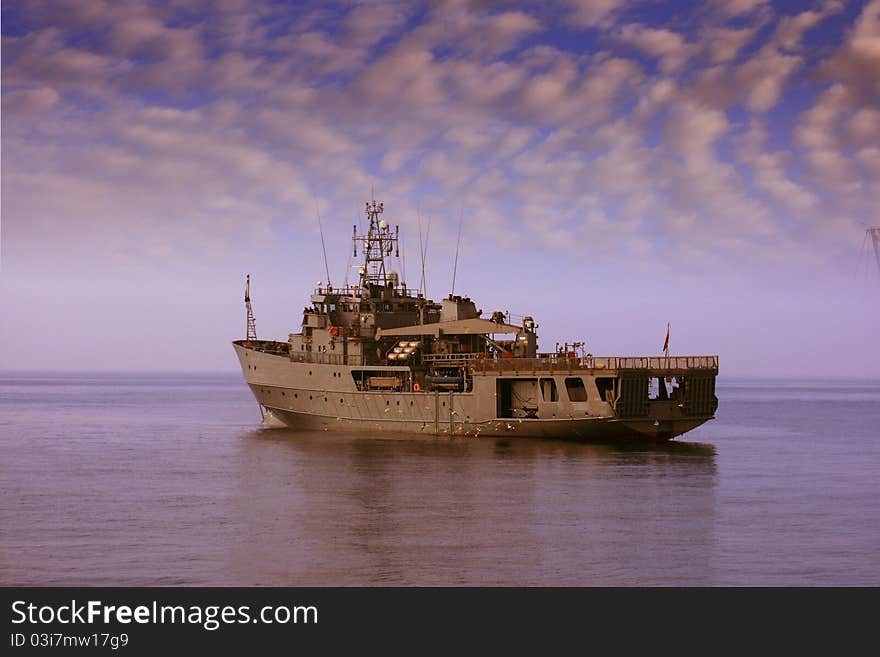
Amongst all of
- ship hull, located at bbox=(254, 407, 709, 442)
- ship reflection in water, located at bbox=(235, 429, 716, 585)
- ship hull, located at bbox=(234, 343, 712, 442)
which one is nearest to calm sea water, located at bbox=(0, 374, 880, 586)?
ship reflection in water, located at bbox=(235, 429, 716, 585)

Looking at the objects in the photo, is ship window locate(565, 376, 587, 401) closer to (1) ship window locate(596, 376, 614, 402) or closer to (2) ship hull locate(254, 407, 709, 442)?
(1) ship window locate(596, 376, 614, 402)

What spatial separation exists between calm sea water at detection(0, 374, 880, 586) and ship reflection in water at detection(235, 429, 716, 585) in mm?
96

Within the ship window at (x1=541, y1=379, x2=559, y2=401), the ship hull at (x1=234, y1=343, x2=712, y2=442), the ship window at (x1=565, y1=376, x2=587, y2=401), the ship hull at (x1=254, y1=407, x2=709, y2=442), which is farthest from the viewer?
the ship window at (x1=541, y1=379, x2=559, y2=401)

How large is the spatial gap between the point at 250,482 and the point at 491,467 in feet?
34.4

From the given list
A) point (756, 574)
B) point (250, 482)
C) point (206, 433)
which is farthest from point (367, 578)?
point (206, 433)

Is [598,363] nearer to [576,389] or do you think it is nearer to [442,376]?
[576,389]

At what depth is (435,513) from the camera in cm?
3453

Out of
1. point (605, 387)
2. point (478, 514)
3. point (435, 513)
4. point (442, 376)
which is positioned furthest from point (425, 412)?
point (478, 514)

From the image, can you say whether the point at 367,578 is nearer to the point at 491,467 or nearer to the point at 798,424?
the point at 491,467

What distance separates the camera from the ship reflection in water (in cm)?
2600

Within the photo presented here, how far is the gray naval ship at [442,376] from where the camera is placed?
54.6 m

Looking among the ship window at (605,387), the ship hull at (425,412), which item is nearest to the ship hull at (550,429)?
the ship hull at (425,412)

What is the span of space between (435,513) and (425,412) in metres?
23.6

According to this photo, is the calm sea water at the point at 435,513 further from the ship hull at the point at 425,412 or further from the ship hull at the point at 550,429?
the ship hull at the point at 425,412
